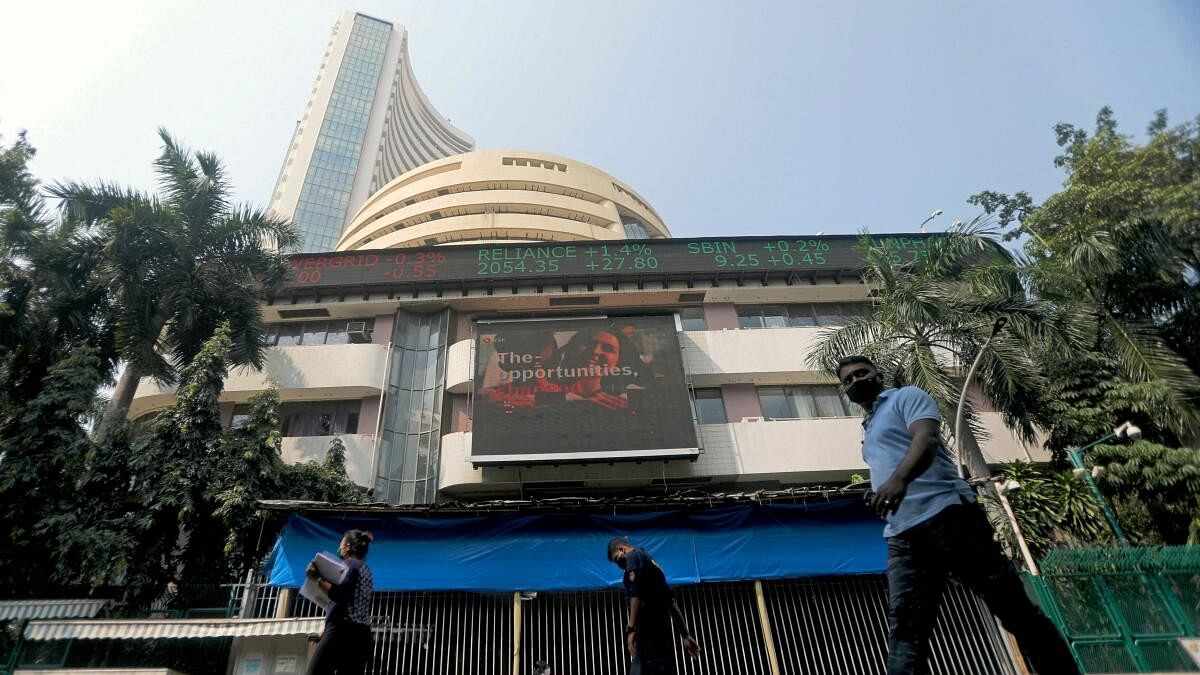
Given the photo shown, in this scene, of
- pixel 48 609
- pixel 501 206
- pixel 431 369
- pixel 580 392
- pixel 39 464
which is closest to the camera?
pixel 48 609

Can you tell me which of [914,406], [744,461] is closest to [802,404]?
[744,461]

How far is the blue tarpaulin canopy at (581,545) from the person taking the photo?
30.8ft

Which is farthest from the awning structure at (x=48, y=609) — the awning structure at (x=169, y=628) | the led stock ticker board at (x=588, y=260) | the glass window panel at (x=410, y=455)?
the led stock ticker board at (x=588, y=260)

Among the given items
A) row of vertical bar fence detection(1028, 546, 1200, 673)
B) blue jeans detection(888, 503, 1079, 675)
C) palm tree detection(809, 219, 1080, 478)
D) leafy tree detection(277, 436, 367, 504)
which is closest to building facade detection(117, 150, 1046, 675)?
leafy tree detection(277, 436, 367, 504)

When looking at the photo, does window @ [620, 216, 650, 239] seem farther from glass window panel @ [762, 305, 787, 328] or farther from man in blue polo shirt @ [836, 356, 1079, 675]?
man in blue polo shirt @ [836, 356, 1079, 675]

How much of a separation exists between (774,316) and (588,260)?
21.8 feet

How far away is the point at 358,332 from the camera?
19.0 meters

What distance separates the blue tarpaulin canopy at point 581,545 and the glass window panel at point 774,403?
7.72 m

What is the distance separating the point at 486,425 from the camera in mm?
15383

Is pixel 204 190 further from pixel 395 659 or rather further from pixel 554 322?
pixel 395 659

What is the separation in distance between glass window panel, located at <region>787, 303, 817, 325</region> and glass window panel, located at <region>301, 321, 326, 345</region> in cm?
1558

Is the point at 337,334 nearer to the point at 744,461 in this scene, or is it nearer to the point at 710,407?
the point at 710,407

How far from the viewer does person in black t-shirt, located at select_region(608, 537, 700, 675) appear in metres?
4.48

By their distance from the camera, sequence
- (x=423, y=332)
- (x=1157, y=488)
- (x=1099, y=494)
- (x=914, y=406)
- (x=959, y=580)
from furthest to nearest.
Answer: (x=423, y=332) → (x=1157, y=488) → (x=1099, y=494) → (x=914, y=406) → (x=959, y=580)
